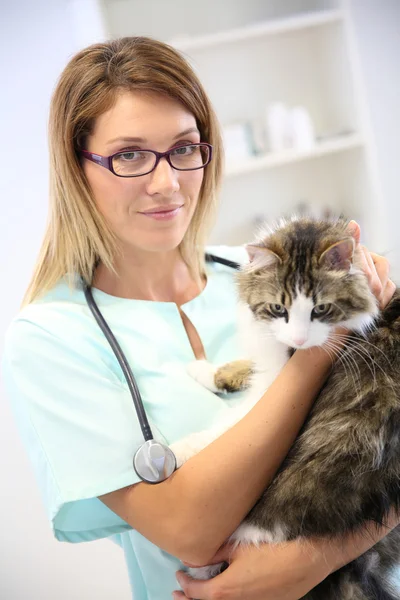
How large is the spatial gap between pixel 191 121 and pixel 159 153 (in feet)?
0.46

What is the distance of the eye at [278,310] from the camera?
3.78ft

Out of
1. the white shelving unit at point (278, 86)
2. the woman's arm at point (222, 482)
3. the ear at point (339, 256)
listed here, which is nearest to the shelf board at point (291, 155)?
the white shelving unit at point (278, 86)

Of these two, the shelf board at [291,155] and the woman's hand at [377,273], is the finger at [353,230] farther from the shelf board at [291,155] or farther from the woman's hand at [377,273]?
the shelf board at [291,155]

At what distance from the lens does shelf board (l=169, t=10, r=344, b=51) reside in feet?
8.21

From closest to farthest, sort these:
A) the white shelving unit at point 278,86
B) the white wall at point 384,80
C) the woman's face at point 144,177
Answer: the woman's face at point 144,177 → the white shelving unit at point 278,86 → the white wall at point 384,80

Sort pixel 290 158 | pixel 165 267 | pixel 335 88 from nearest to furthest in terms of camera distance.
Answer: pixel 165 267 < pixel 290 158 < pixel 335 88

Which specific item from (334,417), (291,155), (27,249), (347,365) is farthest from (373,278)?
(291,155)

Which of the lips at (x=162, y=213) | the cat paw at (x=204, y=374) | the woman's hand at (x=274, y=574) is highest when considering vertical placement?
the lips at (x=162, y=213)

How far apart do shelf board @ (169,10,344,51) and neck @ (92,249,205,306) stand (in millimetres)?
1317

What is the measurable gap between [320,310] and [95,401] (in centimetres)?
49

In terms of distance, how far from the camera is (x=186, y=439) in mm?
1197

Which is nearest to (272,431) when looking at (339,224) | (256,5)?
(339,224)

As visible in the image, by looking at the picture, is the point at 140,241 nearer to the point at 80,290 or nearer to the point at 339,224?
the point at 80,290

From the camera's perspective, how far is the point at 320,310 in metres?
1.13
